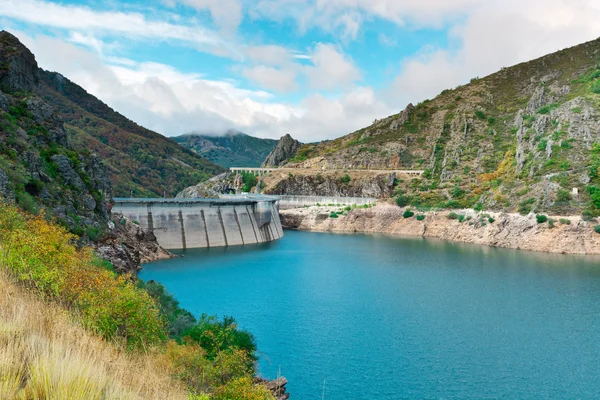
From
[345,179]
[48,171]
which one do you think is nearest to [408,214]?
[345,179]

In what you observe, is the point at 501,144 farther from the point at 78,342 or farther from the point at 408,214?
the point at 78,342

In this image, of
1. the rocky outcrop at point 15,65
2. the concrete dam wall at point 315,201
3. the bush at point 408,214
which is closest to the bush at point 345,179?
the concrete dam wall at point 315,201

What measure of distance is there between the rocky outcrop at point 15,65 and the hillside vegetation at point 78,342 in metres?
29.8

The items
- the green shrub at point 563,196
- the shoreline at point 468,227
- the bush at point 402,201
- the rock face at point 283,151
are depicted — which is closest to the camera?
the shoreline at point 468,227

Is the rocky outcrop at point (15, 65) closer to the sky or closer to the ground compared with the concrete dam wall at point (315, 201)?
closer to the sky

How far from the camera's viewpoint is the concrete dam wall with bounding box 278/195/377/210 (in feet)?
311

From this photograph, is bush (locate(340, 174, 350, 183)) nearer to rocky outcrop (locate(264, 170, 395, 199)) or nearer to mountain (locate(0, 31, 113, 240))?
rocky outcrop (locate(264, 170, 395, 199))

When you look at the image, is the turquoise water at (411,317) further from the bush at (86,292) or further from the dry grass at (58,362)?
the dry grass at (58,362)

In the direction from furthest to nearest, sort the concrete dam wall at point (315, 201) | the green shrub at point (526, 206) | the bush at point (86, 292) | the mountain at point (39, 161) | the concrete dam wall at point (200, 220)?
the concrete dam wall at point (315, 201), the green shrub at point (526, 206), the concrete dam wall at point (200, 220), the mountain at point (39, 161), the bush at point (86, 292)

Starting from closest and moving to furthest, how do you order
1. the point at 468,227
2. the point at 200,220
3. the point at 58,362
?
the point at 58,362 < the point at 200,220 < the point at 468,227

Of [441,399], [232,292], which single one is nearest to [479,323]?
[441,399]

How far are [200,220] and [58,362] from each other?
5728 centimetres

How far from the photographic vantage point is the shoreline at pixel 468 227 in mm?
60719

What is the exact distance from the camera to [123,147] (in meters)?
138
